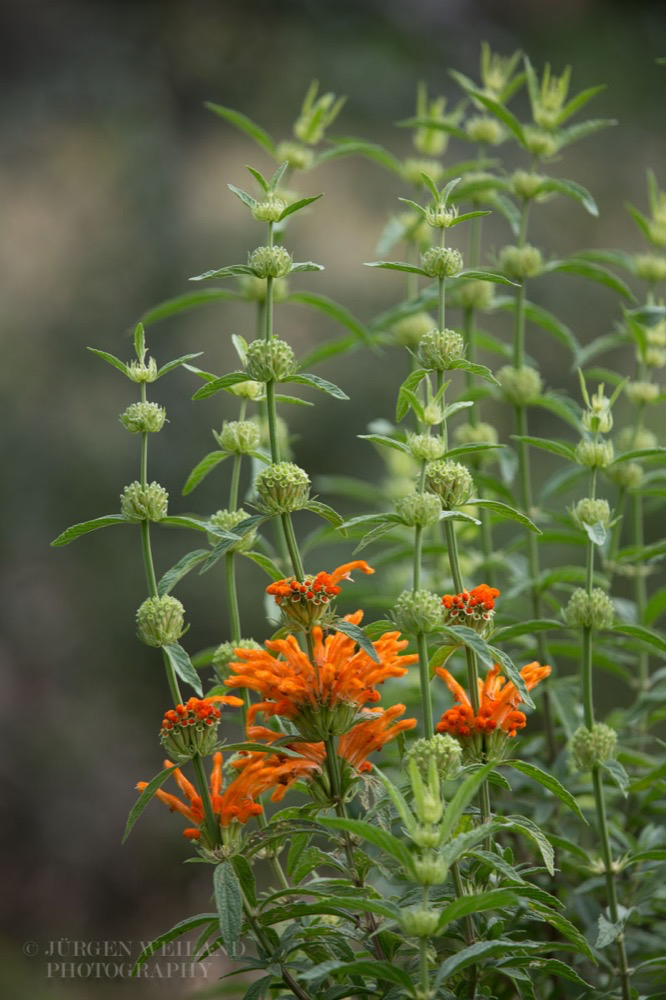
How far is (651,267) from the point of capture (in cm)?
94

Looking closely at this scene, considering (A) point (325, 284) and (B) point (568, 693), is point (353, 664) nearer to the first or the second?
(B) point (568, 693)

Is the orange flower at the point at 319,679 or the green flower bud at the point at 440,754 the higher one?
the orange flower at the point at 319,679

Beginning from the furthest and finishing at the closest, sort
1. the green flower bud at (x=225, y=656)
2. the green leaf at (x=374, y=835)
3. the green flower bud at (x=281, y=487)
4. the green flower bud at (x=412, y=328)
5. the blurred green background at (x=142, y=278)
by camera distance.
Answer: the blurred green background at (x=142, y=278)
the green flower bud at (x=412, y=328)
the green flower bud at (x=225, y=656)
the green flower bud at (x=281, y=487)
the green leaf at (x=374, y=835)

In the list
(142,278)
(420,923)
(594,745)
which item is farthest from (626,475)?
(142,278)

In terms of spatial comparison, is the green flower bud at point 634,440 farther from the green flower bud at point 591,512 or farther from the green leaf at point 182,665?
the green leaf at point 182,665

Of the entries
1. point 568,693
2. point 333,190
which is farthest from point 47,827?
point 568,693

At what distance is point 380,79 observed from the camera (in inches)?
106

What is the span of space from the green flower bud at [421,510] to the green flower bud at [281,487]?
5 centimetres

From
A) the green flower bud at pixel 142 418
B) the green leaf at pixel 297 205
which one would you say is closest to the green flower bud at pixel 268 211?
the green leaf at pixel 297 205

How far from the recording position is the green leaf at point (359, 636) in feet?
1.82

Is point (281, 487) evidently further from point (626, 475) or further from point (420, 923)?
point (626, 475)

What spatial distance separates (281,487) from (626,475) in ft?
1.42

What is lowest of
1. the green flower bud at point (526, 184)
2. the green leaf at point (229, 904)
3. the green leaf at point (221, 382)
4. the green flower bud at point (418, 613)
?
the green leaf at point (229, 904)

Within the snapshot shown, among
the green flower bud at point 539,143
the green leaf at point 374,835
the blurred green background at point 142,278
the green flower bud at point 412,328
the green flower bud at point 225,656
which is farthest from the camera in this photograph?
the blurred green background at point 142,278
